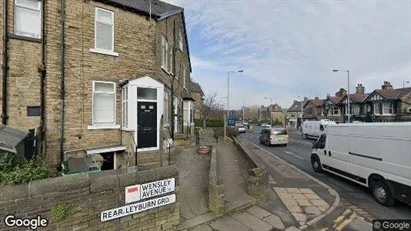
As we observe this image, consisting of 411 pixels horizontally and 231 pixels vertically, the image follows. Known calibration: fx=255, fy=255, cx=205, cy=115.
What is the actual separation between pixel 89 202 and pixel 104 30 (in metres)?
8.46

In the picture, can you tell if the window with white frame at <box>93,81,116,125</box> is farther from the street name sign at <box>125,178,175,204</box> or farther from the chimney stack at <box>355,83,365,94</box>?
the chimney stack at <box>355,83,365,94</box>

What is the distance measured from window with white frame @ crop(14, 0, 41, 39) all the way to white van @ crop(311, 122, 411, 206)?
39.5ft

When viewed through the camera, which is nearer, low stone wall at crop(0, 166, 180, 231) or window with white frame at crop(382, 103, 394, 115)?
low stone wall at crop(0, 166, 180, 231)

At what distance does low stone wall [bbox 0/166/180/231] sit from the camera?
3.75 m

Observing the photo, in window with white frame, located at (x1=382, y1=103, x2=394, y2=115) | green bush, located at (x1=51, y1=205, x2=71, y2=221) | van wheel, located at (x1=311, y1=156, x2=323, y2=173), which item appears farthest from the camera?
window with white frame, located at (x1=382, y1=103, x2=394, y2=115)

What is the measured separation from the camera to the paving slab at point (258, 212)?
650 centimetres

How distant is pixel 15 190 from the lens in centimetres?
370

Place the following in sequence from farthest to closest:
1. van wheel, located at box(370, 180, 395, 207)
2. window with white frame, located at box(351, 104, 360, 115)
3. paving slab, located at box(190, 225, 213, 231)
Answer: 1. window with white frame, located at box(351, 104, 360, 115)
2. van wheel, located at box(370, 180, 395, 207)
3. paving slab, located at box(190, 225, 213, 231)

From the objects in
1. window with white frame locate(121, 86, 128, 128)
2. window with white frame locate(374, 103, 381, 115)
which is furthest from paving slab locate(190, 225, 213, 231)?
window with white frame locate(374, 103, 381, 115)

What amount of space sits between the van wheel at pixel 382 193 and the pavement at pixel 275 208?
1124mm

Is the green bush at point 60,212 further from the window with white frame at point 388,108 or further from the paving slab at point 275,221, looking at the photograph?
the window with white frame at point 388,108

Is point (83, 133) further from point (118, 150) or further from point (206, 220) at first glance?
point (206, 220)

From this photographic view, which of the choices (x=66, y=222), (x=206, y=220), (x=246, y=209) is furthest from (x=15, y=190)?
(x=246, y=209)

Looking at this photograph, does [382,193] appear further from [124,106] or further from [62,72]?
[62,72]
